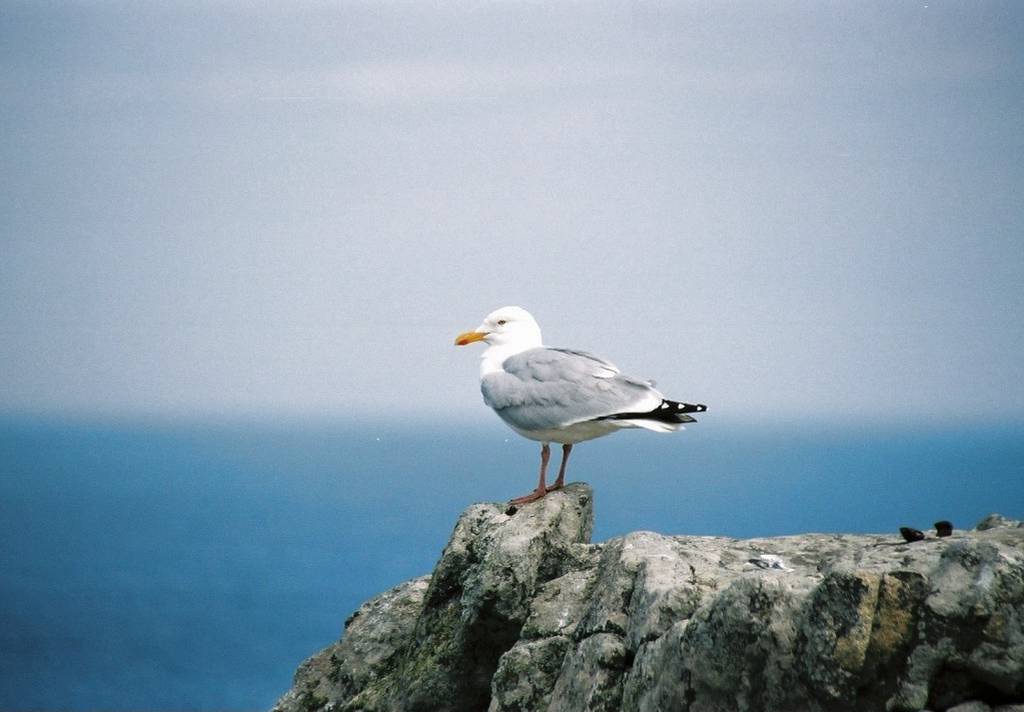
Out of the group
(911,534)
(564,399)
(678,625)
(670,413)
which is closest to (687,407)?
(670,413)

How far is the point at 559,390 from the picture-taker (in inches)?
286

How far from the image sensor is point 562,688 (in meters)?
5.49

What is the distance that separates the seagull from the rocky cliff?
42 cm

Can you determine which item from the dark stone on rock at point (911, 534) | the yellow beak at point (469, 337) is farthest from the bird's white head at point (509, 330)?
the dark stone on rock at point (911, 534)

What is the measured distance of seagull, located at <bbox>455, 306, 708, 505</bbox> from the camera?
694cm

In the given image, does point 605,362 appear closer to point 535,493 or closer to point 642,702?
point 535,493

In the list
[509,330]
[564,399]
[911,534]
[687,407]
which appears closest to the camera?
[911,534]

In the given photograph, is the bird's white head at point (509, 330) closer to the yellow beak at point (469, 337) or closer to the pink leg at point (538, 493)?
the yellow beak at point (469, 337)

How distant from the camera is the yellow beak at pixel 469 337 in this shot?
8.12 metres

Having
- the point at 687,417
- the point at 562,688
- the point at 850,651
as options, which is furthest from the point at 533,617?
the point at 850,651

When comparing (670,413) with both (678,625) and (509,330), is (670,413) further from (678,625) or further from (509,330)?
(678,625)

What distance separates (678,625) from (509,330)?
12.1 ft

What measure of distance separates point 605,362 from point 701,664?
10.5 feet

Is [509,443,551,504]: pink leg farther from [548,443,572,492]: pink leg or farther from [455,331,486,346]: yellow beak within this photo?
[455,331,486,346]: yellow beak
